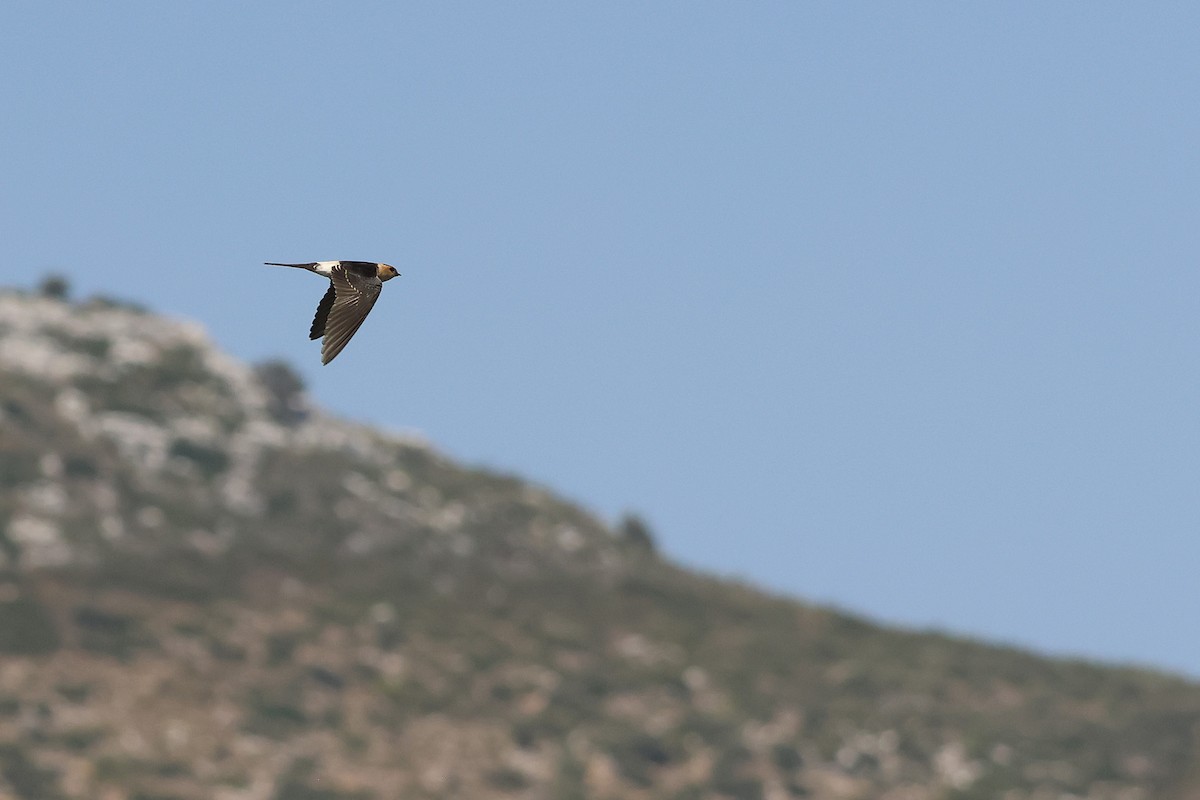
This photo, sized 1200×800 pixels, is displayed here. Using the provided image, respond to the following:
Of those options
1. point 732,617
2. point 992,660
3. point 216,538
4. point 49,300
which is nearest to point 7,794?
point 216,538

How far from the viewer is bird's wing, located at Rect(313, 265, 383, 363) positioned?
25828mm

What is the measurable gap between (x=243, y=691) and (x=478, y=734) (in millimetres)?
10081

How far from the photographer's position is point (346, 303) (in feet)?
85.3

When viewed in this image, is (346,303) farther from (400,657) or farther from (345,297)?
(400,657)

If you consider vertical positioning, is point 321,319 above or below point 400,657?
below

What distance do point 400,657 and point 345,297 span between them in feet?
266

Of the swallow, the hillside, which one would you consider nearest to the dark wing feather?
the swallow

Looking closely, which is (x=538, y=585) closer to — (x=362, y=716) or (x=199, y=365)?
(x=362, y=716)

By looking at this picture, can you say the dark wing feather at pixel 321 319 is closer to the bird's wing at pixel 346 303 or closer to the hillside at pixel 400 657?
the bird's wing at pixel 346 303

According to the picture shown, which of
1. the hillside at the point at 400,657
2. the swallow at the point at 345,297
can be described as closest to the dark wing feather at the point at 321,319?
the swallow at the point at 345,297

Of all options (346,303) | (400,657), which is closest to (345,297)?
(346,303)

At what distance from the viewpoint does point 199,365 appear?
138500 millimetres

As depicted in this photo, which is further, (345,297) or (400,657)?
(400,657)

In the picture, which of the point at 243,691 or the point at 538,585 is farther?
the point at 538,585
